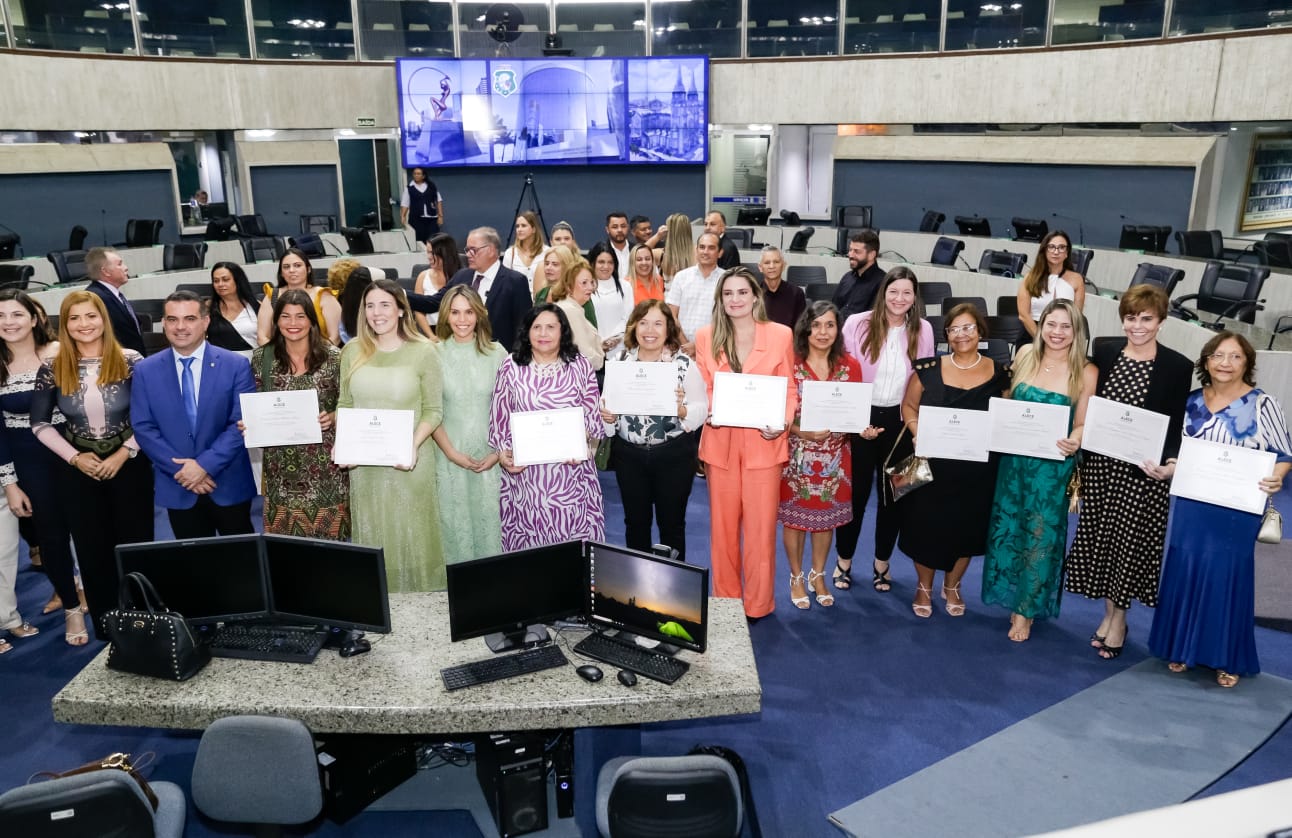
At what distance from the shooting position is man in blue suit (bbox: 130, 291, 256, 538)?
4461mm

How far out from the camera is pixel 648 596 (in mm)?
3518

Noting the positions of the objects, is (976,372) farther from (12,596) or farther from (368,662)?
(12,596)

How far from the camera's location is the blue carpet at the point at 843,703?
13.0ft

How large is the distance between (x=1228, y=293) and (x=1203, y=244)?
1986 mm

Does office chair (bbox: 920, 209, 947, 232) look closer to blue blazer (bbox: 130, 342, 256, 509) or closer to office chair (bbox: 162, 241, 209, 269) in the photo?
office chair (bbox: 162, 241, 209, 269)

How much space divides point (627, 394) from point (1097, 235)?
11.2 meters

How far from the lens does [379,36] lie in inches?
598

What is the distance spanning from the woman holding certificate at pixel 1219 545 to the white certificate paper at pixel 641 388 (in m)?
2.28

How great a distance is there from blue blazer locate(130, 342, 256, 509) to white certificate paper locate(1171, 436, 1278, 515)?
4398 millimetres

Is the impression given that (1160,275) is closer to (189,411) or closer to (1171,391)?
(1171,391)

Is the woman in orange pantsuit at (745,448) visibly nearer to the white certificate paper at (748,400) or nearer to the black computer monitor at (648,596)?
the white certificate paper at (748,400)

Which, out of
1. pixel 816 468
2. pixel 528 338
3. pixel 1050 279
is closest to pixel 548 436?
pixel 528 338

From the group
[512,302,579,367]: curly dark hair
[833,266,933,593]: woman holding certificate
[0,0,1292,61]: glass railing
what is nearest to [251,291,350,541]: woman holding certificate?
[512,302,579,367]: curly dark hair

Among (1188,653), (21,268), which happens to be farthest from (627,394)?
(21,268)
